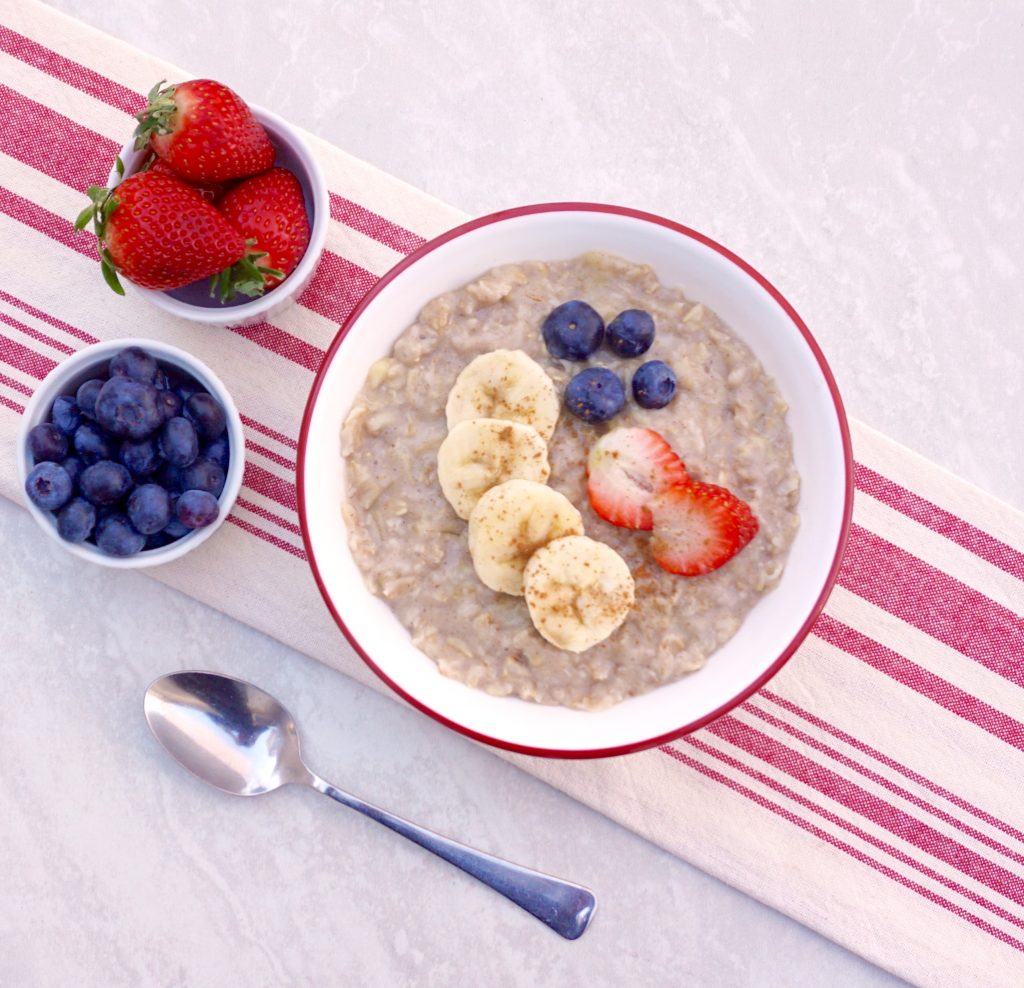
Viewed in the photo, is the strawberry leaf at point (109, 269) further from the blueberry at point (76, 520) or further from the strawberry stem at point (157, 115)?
the blueberry at point (76, 520)

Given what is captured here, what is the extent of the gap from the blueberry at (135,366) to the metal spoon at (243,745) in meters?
0.56

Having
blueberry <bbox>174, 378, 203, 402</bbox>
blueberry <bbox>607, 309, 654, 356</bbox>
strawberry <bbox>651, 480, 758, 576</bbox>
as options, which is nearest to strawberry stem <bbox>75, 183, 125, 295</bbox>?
blueberry <bbox>174, 378, 203, 402</bbox>

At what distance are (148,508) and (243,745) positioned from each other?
20.3 inches

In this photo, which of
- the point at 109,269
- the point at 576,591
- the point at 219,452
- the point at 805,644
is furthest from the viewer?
the point at 805,644

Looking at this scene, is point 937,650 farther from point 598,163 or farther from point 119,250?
point 119,250

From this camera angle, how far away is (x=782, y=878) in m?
1.88

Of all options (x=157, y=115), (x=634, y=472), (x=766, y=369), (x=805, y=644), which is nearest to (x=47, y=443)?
(x=157, y=115)

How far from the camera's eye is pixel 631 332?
157 centimetres

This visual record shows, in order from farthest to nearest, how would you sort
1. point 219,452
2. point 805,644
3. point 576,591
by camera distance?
1. point 805,644
2. point 219,452
3. point 576,591

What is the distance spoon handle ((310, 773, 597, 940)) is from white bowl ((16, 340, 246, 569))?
511 millimetres

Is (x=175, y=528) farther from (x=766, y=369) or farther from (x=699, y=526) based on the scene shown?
(x=766, y=369)

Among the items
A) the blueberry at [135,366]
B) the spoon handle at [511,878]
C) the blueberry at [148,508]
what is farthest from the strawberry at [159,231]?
the spoon handle at [511,878]

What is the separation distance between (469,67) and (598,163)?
314mm

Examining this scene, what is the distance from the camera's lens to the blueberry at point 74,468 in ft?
5.44
